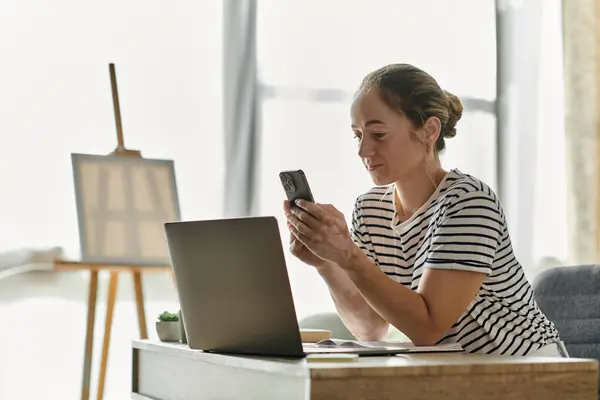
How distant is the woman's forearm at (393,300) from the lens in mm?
1597

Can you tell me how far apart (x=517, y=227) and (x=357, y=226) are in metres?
2.31

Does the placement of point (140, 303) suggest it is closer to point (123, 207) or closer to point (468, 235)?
point (123, 207)

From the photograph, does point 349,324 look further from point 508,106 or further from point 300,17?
point 508,106

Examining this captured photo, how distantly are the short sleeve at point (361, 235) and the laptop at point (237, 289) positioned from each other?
0.51 metres

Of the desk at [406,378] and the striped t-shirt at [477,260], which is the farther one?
the striped t-shirt at [477,260]

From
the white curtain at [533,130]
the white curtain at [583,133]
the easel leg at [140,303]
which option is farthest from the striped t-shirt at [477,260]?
the white curtain at [583,133]

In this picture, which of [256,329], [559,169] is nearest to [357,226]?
[256,329]

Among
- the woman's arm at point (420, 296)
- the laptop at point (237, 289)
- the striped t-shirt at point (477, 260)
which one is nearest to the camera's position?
the laptop at point (237, 289)

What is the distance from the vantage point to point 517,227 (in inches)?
166

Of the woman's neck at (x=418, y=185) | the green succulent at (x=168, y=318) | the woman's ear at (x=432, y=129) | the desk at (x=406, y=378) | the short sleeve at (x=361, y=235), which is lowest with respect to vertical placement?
the desk at (x=406, y=378)

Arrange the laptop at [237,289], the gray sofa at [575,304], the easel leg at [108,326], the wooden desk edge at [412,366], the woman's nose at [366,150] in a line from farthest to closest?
the easel leg at [108,326] → the gray sofa at [575,304] → the woman's nose at [366,150] → the laptop at [237,289] → the wooden desk edge at [412,366]

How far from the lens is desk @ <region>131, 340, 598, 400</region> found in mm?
1176

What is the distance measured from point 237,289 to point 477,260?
0.50m

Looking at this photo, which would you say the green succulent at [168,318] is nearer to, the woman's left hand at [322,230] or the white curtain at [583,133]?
the woman's left hand at [322,230]
